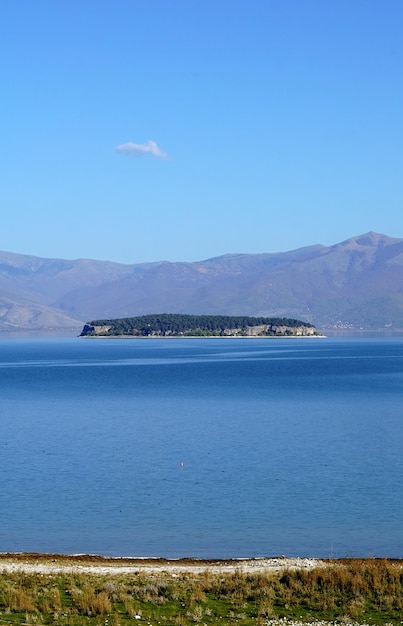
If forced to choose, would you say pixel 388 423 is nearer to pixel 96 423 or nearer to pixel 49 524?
pixel 96 423

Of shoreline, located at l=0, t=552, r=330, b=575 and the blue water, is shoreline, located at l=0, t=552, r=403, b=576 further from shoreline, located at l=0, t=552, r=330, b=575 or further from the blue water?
the blue water

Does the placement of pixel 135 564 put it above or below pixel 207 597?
below

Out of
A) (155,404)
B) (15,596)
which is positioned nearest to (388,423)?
(155,404)

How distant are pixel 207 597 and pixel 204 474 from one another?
23.1 meters

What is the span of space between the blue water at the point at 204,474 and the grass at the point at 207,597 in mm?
6544

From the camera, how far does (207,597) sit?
23.3 meters

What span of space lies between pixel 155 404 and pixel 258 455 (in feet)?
114

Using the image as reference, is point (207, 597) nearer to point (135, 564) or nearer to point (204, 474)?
point (135, 564)

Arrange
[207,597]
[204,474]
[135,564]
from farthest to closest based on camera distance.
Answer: [204,474] < [135,564] < [207,597]

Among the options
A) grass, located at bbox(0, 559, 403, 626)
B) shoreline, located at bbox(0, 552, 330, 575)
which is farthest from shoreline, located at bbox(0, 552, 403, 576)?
grass, located at bbox(0, 559, 403, 626)

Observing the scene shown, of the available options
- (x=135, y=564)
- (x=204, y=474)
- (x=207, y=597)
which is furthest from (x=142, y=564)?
(x=204, y=474)

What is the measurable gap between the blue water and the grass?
654 cm

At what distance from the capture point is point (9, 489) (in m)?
42.4

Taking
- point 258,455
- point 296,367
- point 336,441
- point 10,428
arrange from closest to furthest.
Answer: point 258,455 → point 336,441 → point 10,428 → point 296,367
